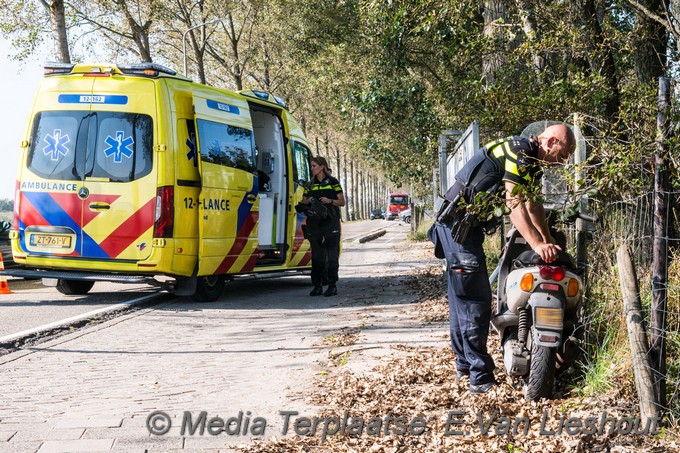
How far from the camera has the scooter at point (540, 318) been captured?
4.48 meters

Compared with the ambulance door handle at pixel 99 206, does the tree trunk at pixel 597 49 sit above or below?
above

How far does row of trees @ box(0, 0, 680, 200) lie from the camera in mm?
7496

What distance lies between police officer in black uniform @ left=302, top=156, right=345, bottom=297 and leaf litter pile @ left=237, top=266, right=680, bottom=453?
18.0 feet

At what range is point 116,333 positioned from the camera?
7.68 metres

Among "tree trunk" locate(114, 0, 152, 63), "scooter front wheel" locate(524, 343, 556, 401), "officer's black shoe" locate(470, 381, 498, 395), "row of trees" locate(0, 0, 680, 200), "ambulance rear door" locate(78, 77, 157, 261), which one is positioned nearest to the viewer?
"scooter front wheel" locate(524, 343, 556, 401)

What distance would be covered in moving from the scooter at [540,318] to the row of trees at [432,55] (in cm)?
64

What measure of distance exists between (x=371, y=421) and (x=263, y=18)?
2950cm

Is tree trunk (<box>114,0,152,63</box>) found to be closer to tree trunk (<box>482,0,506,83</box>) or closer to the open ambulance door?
tree trunk (<box>482,0,506,83</box>)

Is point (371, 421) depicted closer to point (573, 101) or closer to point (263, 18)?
point (573, 101)

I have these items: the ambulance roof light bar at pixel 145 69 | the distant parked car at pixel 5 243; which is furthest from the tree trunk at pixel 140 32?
the ambulance roof light bar at pixel 145 69

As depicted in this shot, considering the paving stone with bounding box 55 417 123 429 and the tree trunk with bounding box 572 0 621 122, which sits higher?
the tree trunk with bounding box 572 0 621 122

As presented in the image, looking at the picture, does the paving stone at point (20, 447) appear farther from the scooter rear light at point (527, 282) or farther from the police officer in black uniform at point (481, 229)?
the scooter rear light at point (527, 282)

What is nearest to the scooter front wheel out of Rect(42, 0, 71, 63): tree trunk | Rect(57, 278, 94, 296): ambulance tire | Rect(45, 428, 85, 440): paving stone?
Rect(45, 428, 85, 440): paving stone

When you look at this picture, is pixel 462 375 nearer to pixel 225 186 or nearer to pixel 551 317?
pixel 551 317
